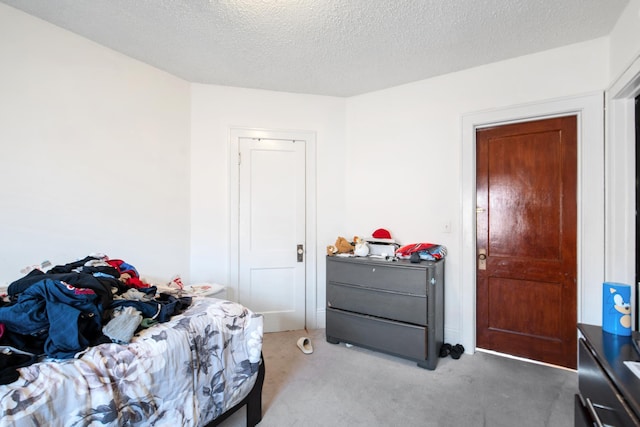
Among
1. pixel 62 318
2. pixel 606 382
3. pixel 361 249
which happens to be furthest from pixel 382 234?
pixel 62 318

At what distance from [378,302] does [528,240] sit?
4.36 feet

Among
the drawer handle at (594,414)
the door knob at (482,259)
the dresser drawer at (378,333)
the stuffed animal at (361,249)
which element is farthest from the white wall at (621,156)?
the stuffed animal at (361,249)

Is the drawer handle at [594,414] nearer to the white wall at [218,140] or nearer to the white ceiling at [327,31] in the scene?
the white ceiling at [327,31]

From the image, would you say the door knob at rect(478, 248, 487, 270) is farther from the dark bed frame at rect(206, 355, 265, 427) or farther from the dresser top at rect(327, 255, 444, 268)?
the dark bed frame at rect(206, 355, 265, 427)

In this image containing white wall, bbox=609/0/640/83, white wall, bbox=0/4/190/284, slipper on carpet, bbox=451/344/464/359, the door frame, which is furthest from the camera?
the door frame

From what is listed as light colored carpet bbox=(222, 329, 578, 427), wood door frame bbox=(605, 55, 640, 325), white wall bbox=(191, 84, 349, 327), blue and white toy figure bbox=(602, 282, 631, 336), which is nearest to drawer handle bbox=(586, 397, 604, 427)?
blue and white toy figure bbox=(602, 282, 631, 336)

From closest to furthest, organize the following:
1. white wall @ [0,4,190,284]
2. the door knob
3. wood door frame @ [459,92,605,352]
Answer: white wall @ [0,4,190,284]
wood door frame @ [459,92,605,352]
the door knob

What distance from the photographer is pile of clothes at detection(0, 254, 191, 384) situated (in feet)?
3.71

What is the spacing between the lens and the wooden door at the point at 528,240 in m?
2.35

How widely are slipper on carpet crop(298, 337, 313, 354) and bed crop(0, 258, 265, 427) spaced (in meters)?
0.93

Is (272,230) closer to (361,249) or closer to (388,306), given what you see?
(361,249)

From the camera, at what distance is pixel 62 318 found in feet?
3.82

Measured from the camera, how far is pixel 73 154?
222 cm

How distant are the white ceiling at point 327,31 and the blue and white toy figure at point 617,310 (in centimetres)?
170
